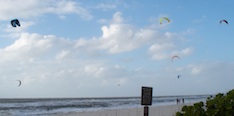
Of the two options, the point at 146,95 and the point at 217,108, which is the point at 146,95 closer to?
the point at 146,95

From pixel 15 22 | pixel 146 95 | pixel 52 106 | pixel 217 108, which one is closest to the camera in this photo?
pixel 217 108

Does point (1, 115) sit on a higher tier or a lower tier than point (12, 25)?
lower

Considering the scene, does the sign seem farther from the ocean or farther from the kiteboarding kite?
the ocean

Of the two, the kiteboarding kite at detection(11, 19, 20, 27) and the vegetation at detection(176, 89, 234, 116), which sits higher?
the kiteboarding kite at detection(11, 19, 20, 27)

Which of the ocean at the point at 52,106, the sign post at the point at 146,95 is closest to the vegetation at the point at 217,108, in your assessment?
the sign post at the point at 146,95

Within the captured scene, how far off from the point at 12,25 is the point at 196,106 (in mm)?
9003

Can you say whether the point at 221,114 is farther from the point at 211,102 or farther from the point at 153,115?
the point at 153,115

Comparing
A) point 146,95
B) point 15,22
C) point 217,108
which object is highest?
point 15,22

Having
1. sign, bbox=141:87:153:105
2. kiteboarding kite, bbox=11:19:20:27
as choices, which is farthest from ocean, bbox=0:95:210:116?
sign, bbox=141:87:153:105

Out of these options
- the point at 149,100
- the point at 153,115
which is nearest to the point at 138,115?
the point at 153,115

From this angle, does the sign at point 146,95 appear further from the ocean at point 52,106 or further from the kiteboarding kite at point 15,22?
the ocean at point 52,106

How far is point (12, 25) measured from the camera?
1591cm

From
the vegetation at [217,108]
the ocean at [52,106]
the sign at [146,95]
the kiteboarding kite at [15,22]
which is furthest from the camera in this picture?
the ocean at [52,106]

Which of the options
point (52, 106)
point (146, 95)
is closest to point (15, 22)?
point (146, 95)
